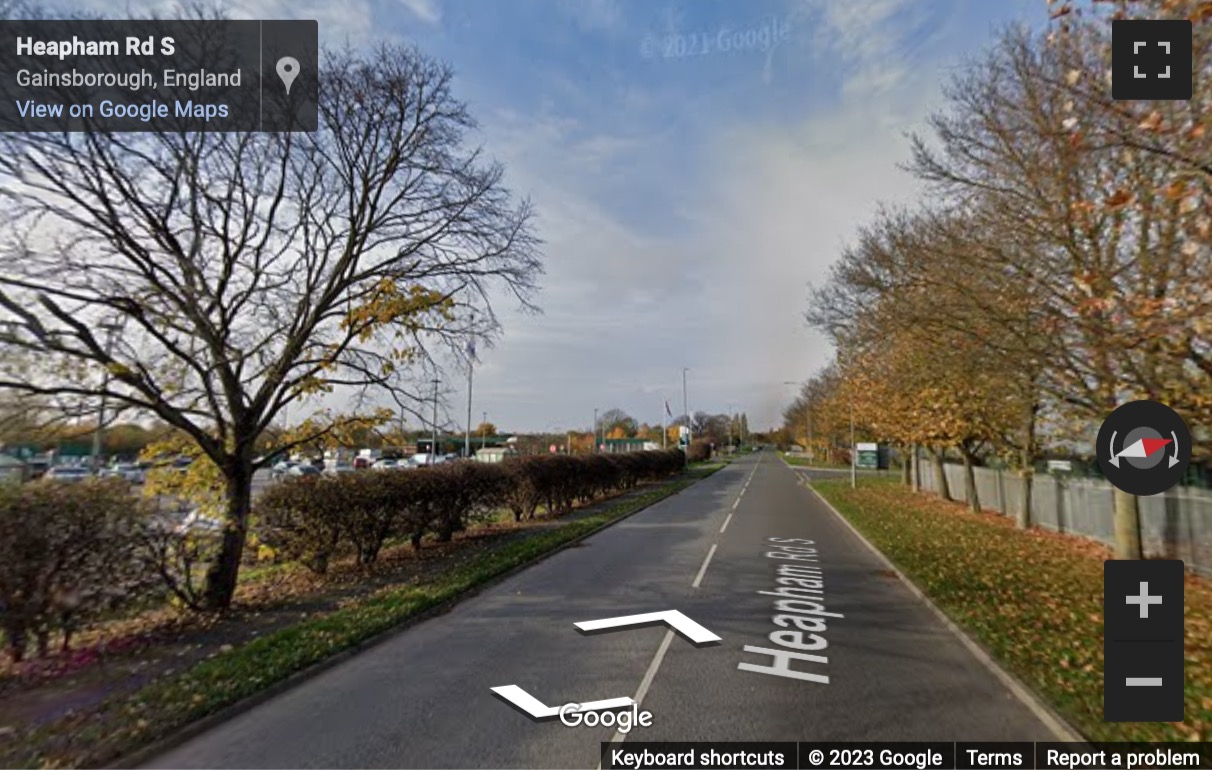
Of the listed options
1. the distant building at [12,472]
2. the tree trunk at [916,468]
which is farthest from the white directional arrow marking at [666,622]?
the tree trunk at [916,468]

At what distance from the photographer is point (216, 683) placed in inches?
190

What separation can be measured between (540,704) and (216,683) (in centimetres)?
284

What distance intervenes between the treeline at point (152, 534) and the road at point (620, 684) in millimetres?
2707

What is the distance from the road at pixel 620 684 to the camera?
3.92 m

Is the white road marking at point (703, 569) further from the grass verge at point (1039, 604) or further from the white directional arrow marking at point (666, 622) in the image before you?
the grass verge at point (1039, 604)

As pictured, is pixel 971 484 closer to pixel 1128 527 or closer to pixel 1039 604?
pixel 1128 527

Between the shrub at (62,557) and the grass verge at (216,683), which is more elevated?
the shrub at (62,557)

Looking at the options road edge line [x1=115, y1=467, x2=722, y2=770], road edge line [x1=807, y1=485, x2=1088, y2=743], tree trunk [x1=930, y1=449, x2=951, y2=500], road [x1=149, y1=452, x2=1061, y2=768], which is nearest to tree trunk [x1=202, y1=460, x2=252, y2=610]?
road edge line [x1=115, y1=467, x2=722, y2=770]

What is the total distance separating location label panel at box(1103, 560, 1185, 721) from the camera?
379 centimetres

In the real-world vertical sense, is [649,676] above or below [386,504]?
below

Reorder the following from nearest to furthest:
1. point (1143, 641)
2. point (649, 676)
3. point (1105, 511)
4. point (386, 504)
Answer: point (1143, 641) < point (649, 676) < point (386, 504) < point (1105, 511)

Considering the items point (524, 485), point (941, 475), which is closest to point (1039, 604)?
point (524, 485)

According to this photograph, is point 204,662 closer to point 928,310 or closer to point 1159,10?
point 1159,10

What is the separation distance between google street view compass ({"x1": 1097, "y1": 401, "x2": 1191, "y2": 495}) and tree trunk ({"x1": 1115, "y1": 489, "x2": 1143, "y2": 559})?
24.6 ft
